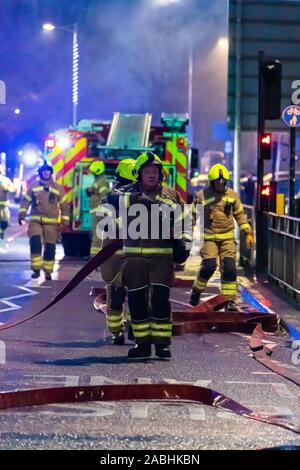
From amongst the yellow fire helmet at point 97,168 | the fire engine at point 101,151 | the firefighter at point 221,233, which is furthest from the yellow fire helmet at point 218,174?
the fire engine at point 101,151

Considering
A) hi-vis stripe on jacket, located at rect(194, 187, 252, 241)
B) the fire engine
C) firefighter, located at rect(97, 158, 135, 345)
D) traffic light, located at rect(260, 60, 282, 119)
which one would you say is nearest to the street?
firefighter, located at rect(97, 158, 135, 345)

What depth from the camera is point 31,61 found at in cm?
3809

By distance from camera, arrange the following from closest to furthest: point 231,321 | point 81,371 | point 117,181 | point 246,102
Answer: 1. point 81,371
2. point 117,181
3. point 231,321
4. point 246,102

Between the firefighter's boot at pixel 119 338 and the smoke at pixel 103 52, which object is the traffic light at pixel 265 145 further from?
the smoke at pixel 103 52

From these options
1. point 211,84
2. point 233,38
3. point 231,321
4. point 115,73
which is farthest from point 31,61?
point 231,321

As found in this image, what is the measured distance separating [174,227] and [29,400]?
2246 millimetres

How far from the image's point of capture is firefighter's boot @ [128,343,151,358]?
7.91 m

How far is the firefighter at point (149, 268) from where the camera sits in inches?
307

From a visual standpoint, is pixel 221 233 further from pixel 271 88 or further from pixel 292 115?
pixel 271 88

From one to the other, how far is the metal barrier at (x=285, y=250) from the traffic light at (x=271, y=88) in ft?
7.18

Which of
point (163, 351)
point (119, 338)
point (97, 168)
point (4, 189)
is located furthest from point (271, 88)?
point (163, 351)

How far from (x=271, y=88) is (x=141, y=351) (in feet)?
27.4

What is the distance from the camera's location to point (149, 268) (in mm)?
7852

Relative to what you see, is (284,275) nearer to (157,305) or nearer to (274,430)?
(157,305)
